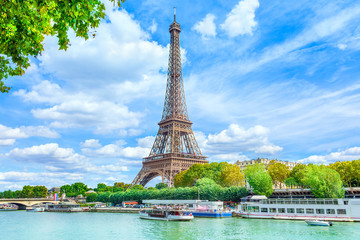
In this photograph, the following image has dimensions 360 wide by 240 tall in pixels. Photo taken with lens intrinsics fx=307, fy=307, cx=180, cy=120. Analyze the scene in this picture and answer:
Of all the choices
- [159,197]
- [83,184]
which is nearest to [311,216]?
[159,197]

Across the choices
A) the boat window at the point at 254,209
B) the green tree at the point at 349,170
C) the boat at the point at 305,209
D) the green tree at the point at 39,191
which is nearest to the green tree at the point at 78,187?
the green tree at the point at 39,191

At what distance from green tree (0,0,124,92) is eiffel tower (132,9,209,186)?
7839 centimetres

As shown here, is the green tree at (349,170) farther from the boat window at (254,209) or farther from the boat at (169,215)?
the boat at (169,215)

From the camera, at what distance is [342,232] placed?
3200cm

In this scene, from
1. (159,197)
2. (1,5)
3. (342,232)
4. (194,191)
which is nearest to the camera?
(1,5)

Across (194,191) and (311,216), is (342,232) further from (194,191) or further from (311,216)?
(194,191)

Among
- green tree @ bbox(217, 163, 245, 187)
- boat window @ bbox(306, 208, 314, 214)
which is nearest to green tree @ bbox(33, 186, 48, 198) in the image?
green tree @ bbox(217, 163, 245, 187)

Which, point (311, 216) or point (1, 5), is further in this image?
point (311, 216)

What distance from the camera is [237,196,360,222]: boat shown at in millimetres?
43656

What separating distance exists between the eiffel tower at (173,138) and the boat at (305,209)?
35073mm

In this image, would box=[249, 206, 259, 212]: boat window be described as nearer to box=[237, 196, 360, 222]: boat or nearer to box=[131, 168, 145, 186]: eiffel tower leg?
box=[237, 196, 360, 222]: boat

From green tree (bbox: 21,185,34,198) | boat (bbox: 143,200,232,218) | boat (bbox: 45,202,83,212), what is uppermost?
green tree (bbox: 21,185,34,198)

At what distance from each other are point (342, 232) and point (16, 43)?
115ft

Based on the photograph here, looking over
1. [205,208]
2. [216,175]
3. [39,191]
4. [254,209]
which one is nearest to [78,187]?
[39,191]
